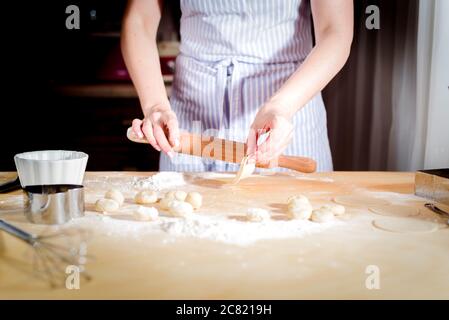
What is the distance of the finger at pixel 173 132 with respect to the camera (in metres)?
1.20

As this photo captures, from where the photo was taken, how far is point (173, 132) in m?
1.19

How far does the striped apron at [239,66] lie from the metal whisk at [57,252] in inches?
29.7

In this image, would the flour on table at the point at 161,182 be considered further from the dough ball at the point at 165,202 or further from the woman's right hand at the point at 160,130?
the dough ball at the point at 165,202

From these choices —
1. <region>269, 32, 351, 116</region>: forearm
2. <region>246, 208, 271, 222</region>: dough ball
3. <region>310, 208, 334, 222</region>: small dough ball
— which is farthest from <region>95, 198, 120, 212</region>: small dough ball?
<region>269, 32, 351, 116</region>: forearm

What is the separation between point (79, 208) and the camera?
93cm

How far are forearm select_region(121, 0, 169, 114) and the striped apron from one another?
0.14 metres

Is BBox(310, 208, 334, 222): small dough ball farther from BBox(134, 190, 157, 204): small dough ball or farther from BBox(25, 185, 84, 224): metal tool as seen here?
BBox(25, 185, 84, 224): metal tool

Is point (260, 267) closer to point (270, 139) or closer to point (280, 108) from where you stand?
point (270, 139)

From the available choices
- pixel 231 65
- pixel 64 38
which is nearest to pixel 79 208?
pixel 231 65

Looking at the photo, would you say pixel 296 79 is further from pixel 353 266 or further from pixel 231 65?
pixel 353 266

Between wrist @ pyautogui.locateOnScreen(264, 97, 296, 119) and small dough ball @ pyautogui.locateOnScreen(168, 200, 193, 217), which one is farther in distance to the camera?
wrist @ pyautogui.locateOnScreen(264, 97, 296, 119)

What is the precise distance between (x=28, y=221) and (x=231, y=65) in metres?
0.86

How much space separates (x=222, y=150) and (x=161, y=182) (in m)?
0.18

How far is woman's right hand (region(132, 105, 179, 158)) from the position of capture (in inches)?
47.4
